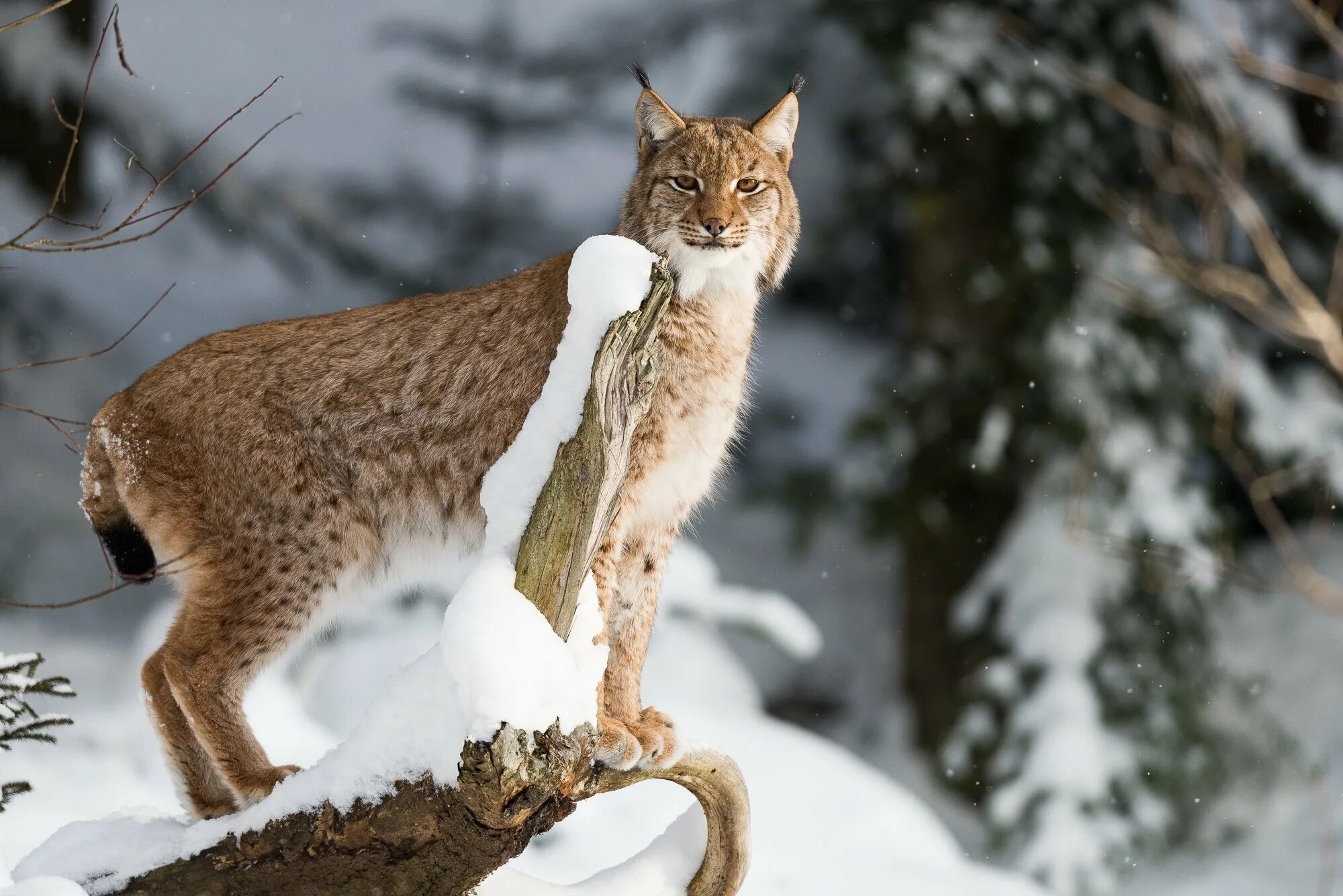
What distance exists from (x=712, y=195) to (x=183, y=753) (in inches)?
79.7

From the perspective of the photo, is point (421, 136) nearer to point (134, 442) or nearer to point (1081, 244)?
point (1081, 244)

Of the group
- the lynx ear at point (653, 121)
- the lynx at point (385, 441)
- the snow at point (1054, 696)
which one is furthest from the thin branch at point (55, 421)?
the snow at point (1054, 696)

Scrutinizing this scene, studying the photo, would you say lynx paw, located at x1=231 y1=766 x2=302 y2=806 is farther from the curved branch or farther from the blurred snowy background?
the blurred snowy background

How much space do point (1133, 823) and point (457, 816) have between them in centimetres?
590

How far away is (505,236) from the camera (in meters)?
10.0

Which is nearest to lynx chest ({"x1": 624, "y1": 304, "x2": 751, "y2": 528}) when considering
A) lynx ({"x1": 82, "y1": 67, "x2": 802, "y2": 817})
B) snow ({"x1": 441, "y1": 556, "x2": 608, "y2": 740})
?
lynx ({"x1": 82, "y1": 67, "x2": 802, "y2": 817})

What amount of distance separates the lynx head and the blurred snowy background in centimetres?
356

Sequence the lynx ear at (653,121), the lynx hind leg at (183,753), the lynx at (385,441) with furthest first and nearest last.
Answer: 1. the lynx ear at (653,121)
2. the lynx at (385,441)
3. the lynx hind leg at (183,753)

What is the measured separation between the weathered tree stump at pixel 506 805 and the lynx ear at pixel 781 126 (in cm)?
107

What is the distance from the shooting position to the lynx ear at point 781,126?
388 centimetres

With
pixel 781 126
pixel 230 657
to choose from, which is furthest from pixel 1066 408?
pixel 230 657

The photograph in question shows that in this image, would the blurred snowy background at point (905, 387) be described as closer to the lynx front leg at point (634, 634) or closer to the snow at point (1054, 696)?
the snow at point (1054, 696)

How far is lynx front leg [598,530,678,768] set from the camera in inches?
129

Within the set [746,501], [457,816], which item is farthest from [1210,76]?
[457,816]
